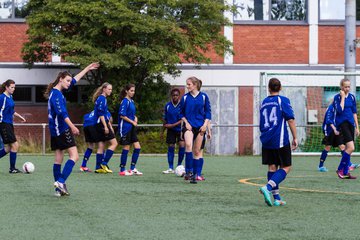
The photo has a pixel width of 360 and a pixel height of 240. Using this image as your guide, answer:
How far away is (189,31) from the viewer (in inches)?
1169

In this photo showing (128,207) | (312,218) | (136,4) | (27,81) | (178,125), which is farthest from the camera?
(27,81)

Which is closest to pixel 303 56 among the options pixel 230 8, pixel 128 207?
pixel 230 8

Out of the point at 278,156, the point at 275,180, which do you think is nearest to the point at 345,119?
the point at 278,156

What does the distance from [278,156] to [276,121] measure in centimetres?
46

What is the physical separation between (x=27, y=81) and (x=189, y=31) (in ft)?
22.9

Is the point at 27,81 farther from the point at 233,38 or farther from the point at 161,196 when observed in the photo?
the point at 161,196

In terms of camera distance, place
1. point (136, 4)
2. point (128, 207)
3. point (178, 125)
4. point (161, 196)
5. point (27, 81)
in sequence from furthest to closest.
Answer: point (27, 81)
point (136, 4)
point (178, 125)
point (161, 196)
point (128, 207)

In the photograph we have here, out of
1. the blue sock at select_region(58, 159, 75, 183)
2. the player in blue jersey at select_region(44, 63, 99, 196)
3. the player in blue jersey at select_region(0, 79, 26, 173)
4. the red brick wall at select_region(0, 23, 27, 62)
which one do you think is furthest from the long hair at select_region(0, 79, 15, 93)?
the red brick wall at select_region(0, 23, 27, 62)

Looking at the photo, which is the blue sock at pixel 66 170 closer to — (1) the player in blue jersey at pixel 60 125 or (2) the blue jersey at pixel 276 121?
(1) the player in blue jersey at pixel 60 125

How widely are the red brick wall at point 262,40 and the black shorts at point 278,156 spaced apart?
72.7 feet

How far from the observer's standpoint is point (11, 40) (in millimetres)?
33188

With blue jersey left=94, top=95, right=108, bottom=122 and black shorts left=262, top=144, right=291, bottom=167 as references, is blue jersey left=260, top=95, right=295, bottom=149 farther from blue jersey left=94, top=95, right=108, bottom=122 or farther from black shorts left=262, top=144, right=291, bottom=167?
blue jersey left=94, top=95, right=108, bottom=122

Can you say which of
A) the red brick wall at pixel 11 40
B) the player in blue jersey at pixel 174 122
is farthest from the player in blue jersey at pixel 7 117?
the red brick wall at pixel 11 40

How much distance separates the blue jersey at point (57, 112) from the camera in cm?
1238
